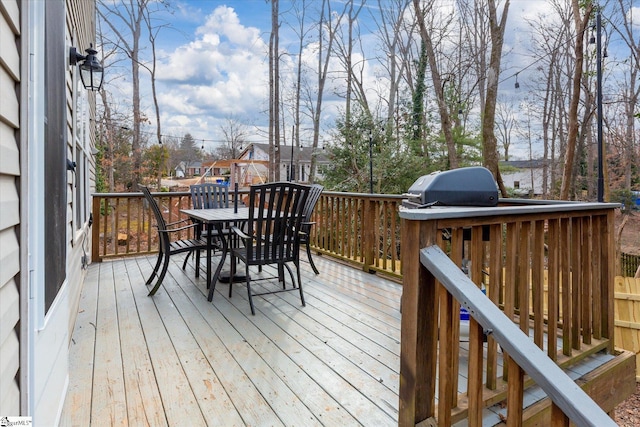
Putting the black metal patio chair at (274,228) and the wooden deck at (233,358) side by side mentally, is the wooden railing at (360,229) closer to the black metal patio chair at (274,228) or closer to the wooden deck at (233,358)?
the wooden deck at (233,358)

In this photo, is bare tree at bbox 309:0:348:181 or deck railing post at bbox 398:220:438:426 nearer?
deck railing post at bbox 398:220:438:426

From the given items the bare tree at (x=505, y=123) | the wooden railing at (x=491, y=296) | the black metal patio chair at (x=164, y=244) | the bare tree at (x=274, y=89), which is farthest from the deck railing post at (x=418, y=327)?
the bare tree at (x=505, y=123)

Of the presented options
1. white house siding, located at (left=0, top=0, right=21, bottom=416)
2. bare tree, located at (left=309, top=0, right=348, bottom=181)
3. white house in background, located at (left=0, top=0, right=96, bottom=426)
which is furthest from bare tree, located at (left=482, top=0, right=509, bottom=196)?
white house siding, located at (left=0, top=0, right=21, bottom=416)

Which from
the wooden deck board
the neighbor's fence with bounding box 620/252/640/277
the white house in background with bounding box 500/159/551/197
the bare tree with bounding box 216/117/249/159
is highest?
the bare tree with bounding box 216/117/249/159

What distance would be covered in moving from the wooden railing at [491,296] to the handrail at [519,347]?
31mm

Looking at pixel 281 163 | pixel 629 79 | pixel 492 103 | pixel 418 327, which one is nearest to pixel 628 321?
pixel 492 103

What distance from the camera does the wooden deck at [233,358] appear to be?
5.90ft

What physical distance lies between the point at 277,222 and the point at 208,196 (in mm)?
2459

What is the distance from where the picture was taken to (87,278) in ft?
13.9

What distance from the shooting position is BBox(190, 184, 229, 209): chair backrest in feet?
17.2

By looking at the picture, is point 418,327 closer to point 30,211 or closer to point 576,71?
point 30,211

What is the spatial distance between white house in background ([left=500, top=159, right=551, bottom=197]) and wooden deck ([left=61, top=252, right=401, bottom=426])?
11826 millimetres

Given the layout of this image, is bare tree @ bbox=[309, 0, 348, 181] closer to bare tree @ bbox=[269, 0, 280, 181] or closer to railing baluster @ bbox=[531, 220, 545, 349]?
bare tree @ bbox=[269, 0, 280, 181]

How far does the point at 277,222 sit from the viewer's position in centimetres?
321
